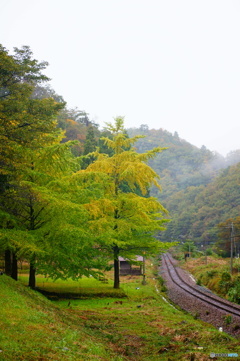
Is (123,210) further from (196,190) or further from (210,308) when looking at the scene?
(196,190)

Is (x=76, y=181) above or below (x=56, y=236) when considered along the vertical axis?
above

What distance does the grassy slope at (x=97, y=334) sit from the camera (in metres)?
6.95

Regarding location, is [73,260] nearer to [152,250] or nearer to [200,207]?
[152,250]

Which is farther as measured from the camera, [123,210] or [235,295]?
[235,295]

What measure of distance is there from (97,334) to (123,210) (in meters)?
10.4

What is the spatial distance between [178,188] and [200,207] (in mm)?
37844

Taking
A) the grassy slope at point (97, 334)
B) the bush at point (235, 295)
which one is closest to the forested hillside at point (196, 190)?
the bush at point (235, 295)

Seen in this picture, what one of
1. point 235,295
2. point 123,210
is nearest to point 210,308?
point 235,295

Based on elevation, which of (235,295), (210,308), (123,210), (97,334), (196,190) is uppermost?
(196,190)

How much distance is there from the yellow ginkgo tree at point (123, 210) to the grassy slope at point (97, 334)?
427cm

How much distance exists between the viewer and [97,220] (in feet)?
59.7

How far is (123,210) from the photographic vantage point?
20344 mm

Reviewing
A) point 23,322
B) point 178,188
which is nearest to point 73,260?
point 23,322

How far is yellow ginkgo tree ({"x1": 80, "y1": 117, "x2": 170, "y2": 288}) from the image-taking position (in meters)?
18.3
